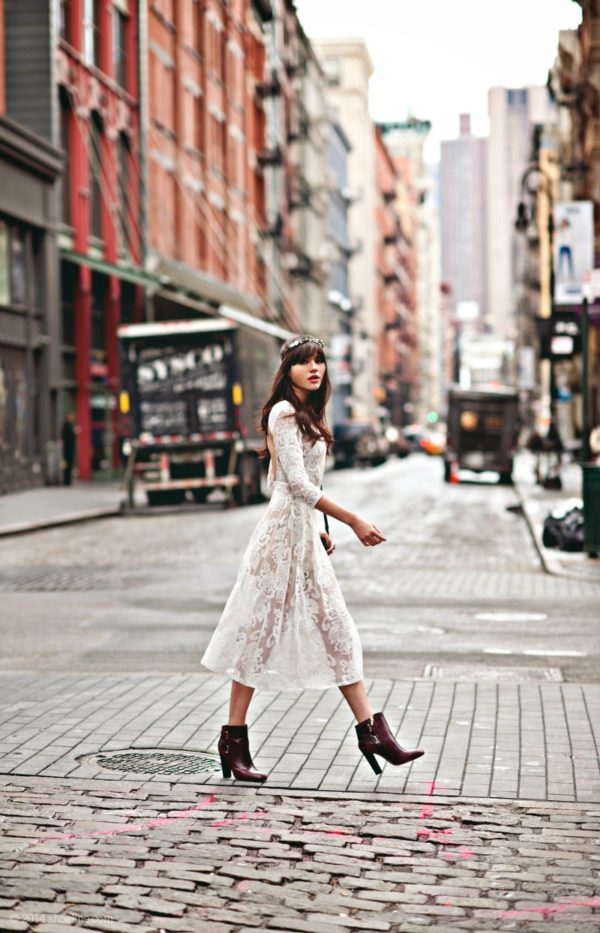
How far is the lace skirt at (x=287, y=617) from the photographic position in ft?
20.5

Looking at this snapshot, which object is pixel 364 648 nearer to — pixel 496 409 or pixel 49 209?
pixel 49 209

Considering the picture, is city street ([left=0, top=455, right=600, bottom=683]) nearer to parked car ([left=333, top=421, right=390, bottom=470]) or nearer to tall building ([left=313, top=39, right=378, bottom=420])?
parked car ([left=333, top=421, right=390, bottom=470])

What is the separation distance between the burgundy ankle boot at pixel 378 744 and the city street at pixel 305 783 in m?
0.09

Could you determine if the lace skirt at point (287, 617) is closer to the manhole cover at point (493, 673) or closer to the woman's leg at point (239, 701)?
the woman's leg at point (239, 701)

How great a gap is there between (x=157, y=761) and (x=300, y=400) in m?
1.79

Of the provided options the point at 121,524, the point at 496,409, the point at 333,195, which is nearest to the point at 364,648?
the point at 121,524

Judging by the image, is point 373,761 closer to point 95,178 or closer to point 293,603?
point 293,603

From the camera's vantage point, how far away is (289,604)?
6316mm

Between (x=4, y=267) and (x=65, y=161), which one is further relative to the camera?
(x=65, y=161)

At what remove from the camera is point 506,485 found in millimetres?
44562

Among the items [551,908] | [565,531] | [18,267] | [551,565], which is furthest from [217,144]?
[551,908]

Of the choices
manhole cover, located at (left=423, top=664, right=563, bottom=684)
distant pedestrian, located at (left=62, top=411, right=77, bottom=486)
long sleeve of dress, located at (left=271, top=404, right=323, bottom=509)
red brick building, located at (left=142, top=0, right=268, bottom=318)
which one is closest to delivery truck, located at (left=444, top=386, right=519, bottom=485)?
red brick building, located at (left=142, top=0, right=268, bottom=318)

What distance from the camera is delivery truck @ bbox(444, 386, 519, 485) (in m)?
46.3

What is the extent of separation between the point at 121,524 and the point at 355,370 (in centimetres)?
7457
